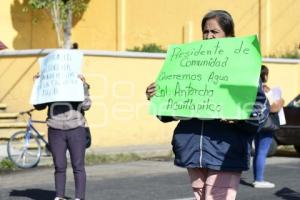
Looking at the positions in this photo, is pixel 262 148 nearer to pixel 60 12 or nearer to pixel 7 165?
pixel 7 165

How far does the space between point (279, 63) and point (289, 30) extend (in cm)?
242

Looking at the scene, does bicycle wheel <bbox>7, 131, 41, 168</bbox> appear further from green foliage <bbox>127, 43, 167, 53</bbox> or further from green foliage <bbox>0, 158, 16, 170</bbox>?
green foliage <bbox>127, 43, 167, 53</bbox>

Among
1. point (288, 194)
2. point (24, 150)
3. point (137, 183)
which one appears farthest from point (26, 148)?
point (288, 194)

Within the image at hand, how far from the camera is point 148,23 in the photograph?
75.2 ft

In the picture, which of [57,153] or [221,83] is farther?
[57,153]

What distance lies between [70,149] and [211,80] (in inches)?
143

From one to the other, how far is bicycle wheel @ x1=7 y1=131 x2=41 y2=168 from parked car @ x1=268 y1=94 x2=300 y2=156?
5.03 metres

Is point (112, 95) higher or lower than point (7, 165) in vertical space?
higher

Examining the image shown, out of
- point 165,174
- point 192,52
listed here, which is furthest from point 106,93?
point 192,52

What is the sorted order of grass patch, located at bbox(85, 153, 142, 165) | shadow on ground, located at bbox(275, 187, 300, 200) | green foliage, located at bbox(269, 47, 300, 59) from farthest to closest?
green foliage, located at bbox(269, 47, 300, 59) < grass patch, located at bbox(85, 153, 142, 165) < shadow on ground, located at bbox(275, 187, 300, 200)

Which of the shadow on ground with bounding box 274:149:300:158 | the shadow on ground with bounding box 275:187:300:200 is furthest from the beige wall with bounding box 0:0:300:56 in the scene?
the shadow on ground with bounding box 275:187:300:200

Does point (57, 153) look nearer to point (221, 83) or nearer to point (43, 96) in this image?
point (43, 96)

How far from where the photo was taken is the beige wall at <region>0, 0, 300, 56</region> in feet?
70.9

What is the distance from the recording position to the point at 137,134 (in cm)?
1652
